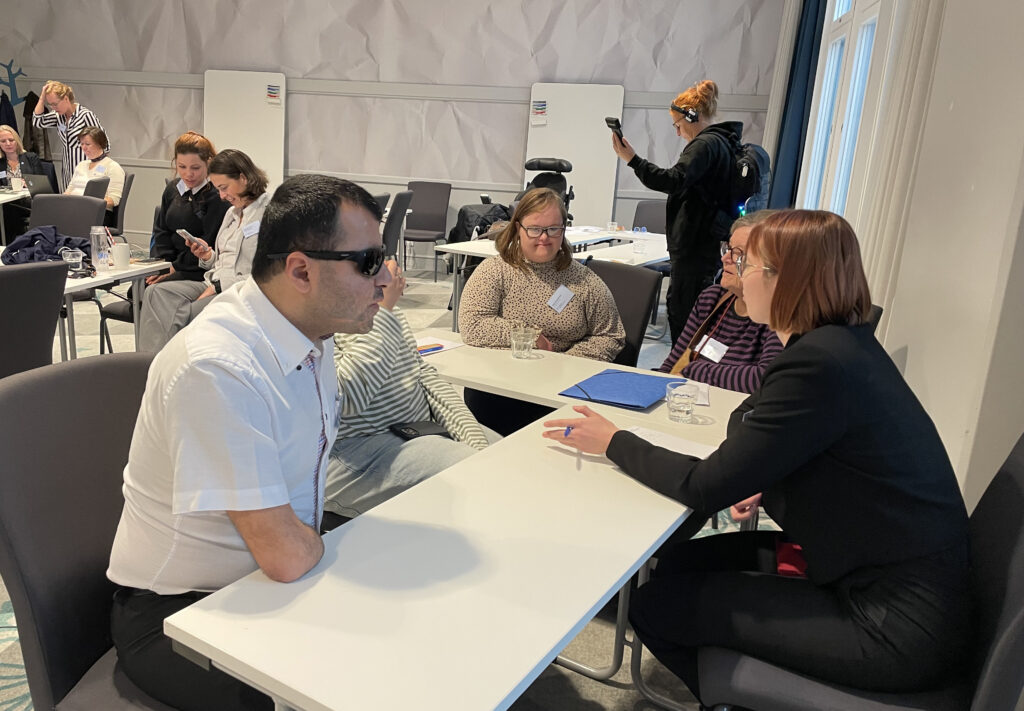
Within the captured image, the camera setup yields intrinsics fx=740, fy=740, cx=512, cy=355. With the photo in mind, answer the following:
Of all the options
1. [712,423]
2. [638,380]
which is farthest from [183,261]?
[712,423]

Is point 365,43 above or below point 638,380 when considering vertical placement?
above

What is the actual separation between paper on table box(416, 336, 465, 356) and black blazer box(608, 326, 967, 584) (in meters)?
1.33

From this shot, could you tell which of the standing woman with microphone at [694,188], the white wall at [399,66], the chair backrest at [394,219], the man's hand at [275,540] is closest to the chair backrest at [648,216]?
the white wall at [399,66]

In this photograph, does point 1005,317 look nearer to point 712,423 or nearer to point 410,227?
point 712,423

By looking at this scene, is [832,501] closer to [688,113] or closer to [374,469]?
[374,469]

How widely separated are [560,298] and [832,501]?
1.50 m

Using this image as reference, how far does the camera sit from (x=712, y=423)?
1.92 m

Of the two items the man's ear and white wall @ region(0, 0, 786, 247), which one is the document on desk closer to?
the man's ear

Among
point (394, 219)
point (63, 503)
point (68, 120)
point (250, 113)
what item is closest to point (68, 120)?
point (68, 120)

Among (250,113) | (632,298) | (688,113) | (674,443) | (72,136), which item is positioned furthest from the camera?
(250,113)

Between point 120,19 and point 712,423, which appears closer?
point 712,423

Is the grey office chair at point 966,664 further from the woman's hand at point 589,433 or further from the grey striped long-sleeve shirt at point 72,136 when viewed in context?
the grey striped long-sleeve shirt at point 72,136

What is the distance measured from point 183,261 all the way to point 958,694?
3.94 m

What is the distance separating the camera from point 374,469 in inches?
70.6
